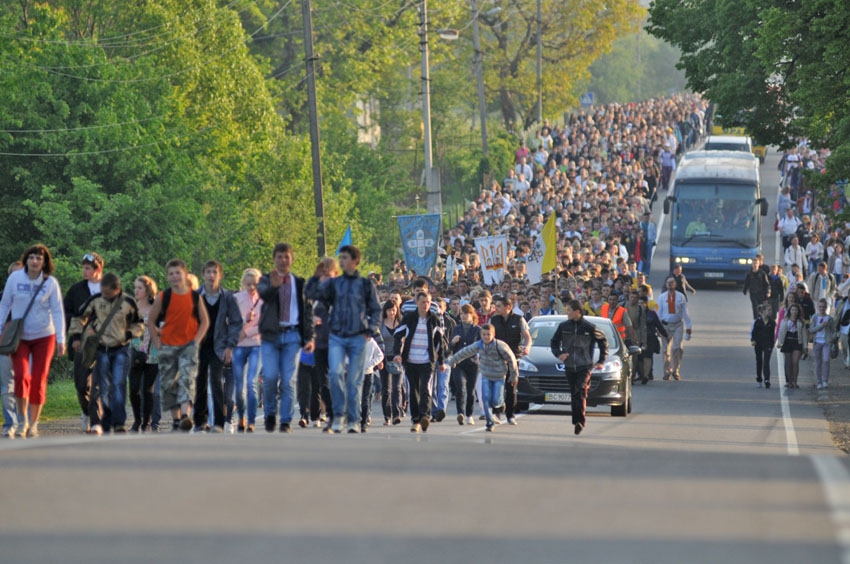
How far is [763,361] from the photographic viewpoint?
29.8 metres

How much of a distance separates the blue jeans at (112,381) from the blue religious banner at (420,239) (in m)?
19.2

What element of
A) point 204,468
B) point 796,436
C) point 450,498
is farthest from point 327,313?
point 796,436

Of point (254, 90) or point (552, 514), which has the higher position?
point (254, 90)

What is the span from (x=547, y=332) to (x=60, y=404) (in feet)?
24.2

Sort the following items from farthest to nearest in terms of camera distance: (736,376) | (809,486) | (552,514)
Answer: (736,376) < (809,486) < (552,514)

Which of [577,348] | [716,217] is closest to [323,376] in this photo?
[577,348]

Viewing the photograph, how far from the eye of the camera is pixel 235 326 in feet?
49.1

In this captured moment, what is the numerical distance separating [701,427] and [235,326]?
382 inches

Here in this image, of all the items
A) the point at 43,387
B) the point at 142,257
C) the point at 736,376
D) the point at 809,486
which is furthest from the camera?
the point at 142,257

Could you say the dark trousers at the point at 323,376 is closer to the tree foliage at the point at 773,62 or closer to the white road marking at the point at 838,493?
the white road marking at the point at 838,493

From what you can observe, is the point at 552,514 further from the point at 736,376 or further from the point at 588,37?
the point at 588,37

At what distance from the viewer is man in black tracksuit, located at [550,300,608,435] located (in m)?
19.7

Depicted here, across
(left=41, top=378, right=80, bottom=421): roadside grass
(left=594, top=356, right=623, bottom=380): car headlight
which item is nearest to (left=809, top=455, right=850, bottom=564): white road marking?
(left=594, top=356, right=623, bottom=380): car headlight

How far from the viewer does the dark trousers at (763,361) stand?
96.2 feet
